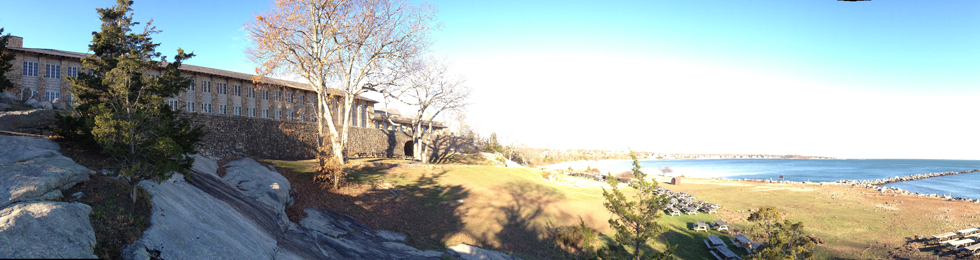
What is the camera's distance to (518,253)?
18094 mm

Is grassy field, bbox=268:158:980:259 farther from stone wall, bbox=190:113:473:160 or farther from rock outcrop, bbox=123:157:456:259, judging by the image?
stone wall, bbox=190:113:473:160

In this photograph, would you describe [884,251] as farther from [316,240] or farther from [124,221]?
[124,221]

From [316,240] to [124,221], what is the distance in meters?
6.44

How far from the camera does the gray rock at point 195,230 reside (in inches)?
288

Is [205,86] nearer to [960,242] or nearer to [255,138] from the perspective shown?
[255,138]

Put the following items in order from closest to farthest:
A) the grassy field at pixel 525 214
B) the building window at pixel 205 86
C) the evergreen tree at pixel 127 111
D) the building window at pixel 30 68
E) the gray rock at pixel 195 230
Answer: the gray rock at pixel 195 230 → the evergreen tree at pixel 127 111 → the grassy field at pixel 525 214 → the building window at pixel 30 68 → the building window at pixel 205 86

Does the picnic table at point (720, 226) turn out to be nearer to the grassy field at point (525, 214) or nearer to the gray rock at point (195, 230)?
the grassy field at point (525, 214)

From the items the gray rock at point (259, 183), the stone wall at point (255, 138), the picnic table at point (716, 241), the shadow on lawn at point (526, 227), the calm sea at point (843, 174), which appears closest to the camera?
the gray rock at point (259, 183)

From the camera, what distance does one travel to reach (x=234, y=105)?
47688 millimetres

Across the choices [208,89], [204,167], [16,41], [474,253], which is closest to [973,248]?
[474,253]

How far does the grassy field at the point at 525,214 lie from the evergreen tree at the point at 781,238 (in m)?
5.96

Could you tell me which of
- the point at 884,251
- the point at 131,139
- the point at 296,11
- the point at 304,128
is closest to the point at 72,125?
the point at 131,139

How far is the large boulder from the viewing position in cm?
1359

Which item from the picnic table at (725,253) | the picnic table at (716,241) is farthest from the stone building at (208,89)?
the picnic table at (725,253)
